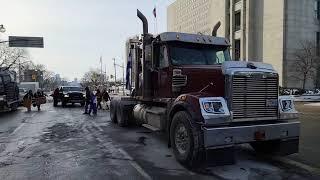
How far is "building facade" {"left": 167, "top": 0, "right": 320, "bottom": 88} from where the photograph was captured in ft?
217

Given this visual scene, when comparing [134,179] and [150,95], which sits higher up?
[150,95]

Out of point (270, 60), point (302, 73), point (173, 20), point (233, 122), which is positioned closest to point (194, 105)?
point (233, 122)

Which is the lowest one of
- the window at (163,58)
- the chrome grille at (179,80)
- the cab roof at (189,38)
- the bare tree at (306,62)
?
the chrome grille at (179,80)

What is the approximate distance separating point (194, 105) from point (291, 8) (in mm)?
61065

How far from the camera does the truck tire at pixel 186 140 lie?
9.21m

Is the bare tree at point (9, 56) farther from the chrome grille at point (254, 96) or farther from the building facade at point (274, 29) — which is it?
the chrome grille at point (254, 96)

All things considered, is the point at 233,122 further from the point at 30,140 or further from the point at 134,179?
the point at 30,140

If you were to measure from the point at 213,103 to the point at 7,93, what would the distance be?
943 inches

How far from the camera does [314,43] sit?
68.0 metres

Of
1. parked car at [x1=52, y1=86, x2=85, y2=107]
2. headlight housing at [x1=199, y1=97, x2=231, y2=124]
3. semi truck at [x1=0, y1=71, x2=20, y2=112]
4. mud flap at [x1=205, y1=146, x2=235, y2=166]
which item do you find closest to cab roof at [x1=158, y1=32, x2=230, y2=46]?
headlight housing at [x1=199, y1=97, x2=231, y2=124]

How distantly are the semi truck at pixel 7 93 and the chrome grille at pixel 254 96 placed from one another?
2221cm

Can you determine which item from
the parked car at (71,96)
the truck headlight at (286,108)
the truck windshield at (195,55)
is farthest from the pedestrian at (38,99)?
the truck headlight at (286,108)

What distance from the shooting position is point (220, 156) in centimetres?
913

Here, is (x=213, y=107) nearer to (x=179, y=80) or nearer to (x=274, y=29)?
(x=179, y=80)
